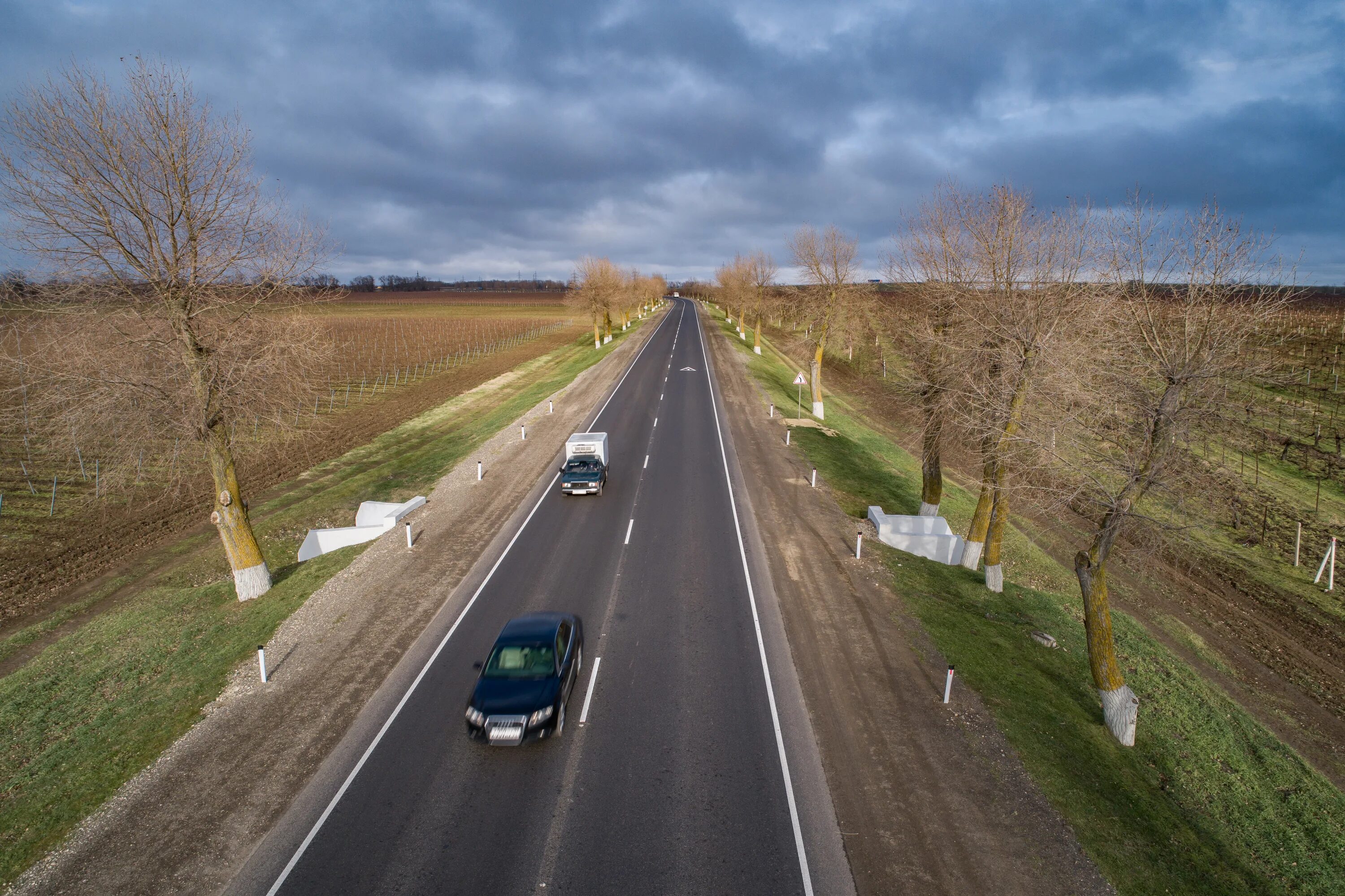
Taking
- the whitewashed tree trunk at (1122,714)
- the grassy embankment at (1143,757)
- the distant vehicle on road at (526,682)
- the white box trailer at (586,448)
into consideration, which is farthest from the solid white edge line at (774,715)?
the whitewashed tree trunk at (1122,714)

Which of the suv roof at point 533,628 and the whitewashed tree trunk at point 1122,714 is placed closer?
the suv roof at point 533,628

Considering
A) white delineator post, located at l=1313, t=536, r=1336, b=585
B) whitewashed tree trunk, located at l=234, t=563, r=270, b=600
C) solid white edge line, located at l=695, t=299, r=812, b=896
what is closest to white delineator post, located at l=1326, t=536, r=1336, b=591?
white delineator post, located at l=1313, t=536, r=1336, b=585

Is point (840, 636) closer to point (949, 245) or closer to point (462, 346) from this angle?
point (949, 245)

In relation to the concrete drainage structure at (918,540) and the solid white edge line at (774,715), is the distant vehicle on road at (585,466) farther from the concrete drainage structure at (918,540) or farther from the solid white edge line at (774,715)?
the concrete drainage structure at (918,540)

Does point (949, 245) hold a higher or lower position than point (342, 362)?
higher

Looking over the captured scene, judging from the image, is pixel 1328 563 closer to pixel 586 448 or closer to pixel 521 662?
pixel 586 448

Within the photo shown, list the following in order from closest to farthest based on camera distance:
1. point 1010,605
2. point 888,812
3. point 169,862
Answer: point 169,862 → point 888,812 → point 1010,605

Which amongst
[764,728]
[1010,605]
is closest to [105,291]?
[764,728]
